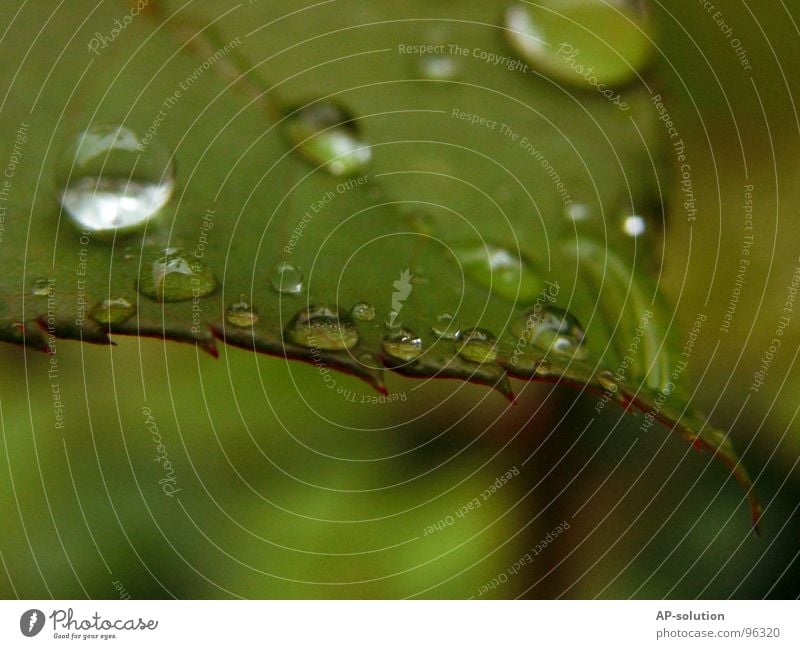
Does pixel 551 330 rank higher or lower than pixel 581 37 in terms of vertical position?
lower

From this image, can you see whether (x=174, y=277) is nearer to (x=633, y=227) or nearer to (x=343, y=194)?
(x=343, y=194)

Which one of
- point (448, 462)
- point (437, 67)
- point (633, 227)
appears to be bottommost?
point (448, 462)

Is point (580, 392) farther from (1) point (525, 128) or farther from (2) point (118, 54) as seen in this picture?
(2) point (118, 54)

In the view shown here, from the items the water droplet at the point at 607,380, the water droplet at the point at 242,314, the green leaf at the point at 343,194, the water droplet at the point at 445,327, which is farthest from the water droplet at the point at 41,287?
the water droplet at the point at 607,380

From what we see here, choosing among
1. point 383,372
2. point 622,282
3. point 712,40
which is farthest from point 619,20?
point 383,372

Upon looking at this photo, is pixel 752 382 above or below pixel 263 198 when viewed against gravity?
below

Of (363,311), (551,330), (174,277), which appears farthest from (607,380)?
(174,277)
